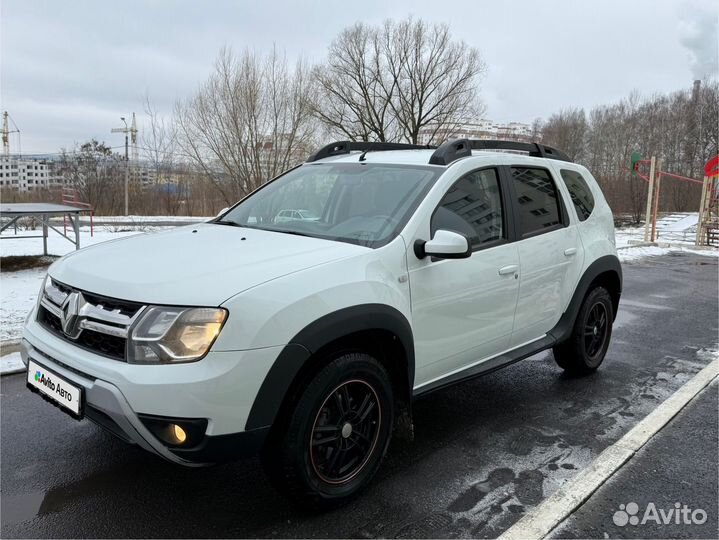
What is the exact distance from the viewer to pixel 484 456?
3.40 meters

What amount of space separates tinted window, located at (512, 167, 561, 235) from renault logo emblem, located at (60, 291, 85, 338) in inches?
107

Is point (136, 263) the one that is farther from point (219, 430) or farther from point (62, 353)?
point (219, 430)

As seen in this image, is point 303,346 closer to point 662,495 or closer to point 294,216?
point 294,216

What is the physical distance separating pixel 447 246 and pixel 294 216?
1.11 m

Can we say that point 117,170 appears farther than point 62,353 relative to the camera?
Yes

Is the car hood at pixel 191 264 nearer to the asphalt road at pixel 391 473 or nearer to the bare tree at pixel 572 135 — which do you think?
the asphalt road at pixel 391 473

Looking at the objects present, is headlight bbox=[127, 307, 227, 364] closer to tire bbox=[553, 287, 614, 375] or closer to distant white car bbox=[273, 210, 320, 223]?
distant white car bbox=[273, 210, 320, 223]

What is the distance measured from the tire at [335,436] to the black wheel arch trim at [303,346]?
0.13 metres

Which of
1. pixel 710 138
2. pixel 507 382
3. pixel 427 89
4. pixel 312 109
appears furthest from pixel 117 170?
pixel 710 138

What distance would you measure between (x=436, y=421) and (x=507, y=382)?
1.11m

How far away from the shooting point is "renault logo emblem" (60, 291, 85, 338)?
2.56 metres

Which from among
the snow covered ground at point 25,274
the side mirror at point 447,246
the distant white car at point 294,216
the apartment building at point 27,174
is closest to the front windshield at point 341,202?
the distant white car at point 294,216

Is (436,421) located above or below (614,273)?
below

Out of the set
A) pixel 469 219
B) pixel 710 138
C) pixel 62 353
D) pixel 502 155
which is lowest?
pixel 62 353
